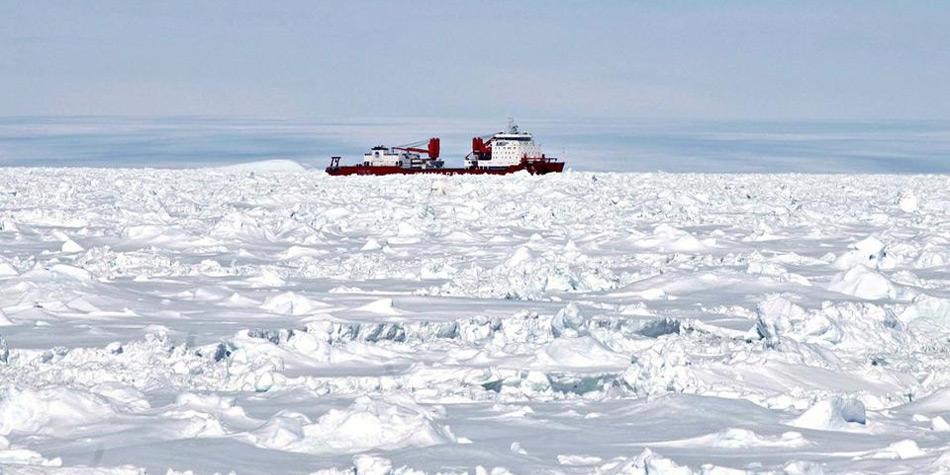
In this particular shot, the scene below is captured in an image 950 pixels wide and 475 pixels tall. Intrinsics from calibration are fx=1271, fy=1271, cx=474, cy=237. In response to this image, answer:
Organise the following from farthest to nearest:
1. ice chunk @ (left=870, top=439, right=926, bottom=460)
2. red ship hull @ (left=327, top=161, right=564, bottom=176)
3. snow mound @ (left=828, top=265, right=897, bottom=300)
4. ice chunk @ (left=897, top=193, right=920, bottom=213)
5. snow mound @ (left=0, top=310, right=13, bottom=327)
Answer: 1. red ship hull @ (left=327, top=161, right=564, bottom=176)
2. ice chunk @ (left=897, top=193, right=920, bottom=213)
3. snow mound @ (left=828, top=265, right=897, bottom=300)
4. snow mound @ (left=0, top=310, right=13, bottom=327)
5. ice chunk @ (left=870, top=439, right=926, bottom=460)

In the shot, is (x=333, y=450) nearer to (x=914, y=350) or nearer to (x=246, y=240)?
(x=914, y=350)

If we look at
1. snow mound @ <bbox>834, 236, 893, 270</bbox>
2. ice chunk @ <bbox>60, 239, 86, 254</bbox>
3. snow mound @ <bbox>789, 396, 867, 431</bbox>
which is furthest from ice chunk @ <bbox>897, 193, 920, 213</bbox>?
snow mound @ <bbox>789, 396, 867, 431</bbox>

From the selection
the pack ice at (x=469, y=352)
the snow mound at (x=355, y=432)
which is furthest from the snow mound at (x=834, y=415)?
the snow mound at (x=355, y=432)

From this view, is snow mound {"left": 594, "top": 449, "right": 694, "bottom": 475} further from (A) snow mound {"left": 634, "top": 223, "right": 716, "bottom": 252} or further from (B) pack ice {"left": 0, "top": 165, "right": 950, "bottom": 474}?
(A) snow mound {"left": 634, "top": 223, "right": 716, "bottom": 252}

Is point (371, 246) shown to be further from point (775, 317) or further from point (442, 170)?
point (442, 170)

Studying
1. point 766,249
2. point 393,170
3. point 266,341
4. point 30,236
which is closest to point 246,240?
point 30,236

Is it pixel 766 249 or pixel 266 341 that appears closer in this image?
pixel 266 341

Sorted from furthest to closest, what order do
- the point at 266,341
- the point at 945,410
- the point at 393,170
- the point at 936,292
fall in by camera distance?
the point at 393,170 → the point at 936,292 → the point at 266,341 → the point at 945,410
